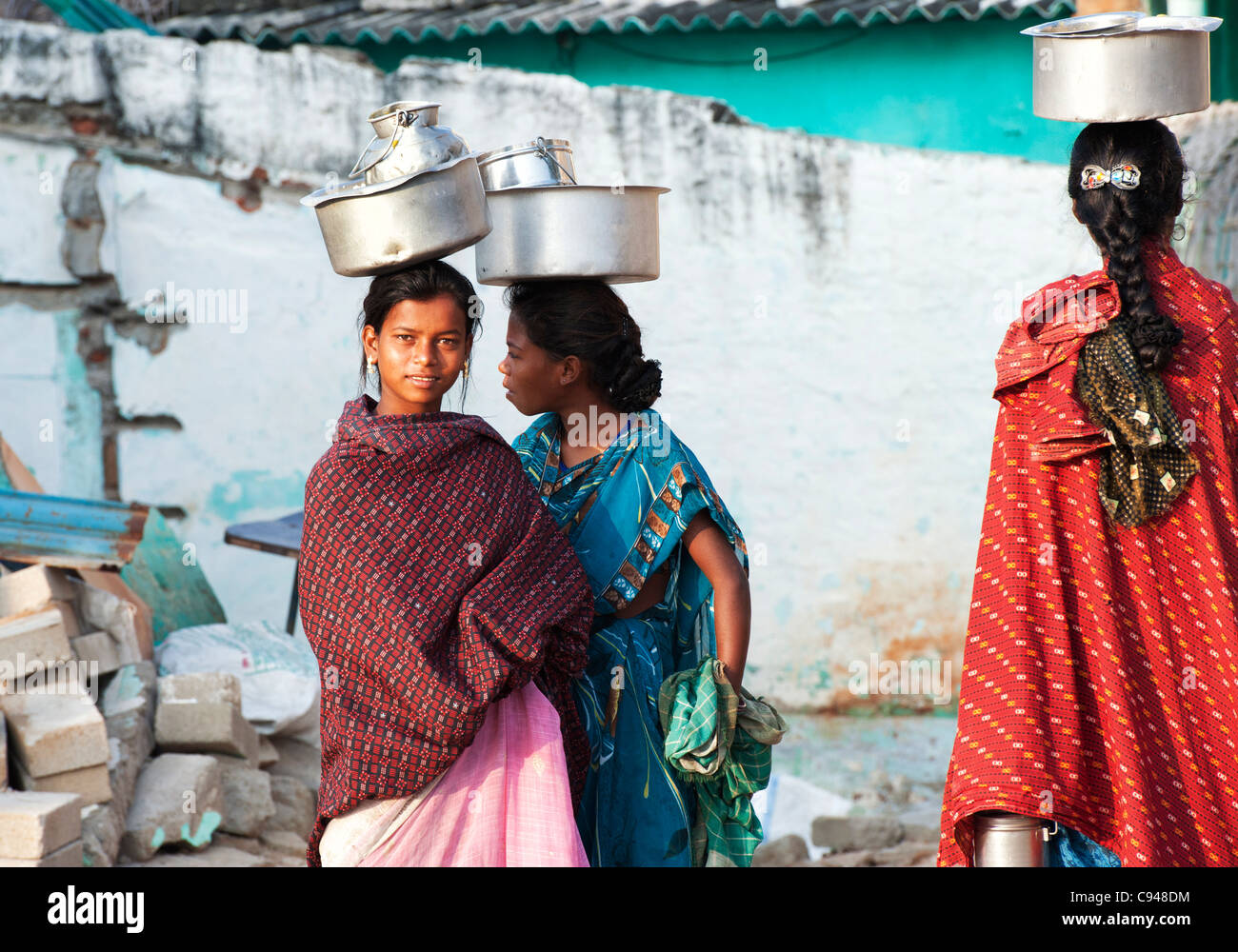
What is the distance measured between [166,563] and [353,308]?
1.45 m

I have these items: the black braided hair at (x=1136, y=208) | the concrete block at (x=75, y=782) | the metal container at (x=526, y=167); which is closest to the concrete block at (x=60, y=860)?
the concrete block at (x=75, y=782)

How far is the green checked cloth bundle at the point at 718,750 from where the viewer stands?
8.68 ft

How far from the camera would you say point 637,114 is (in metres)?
6.39

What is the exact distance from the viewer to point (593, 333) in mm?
2852

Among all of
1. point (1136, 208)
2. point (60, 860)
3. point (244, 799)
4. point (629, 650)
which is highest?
point (1136, 208)

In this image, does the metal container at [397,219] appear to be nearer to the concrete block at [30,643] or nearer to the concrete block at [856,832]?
the concrete block at [30,643]

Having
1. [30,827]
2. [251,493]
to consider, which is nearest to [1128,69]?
[30,827]

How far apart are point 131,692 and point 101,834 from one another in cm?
73

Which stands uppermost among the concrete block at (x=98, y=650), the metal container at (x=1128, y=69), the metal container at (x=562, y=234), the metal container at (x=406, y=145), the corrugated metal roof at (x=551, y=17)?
the corrugated metal roof at (x=551, y=17)

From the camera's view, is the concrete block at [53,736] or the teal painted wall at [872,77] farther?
the teal painted wall at [872,77]

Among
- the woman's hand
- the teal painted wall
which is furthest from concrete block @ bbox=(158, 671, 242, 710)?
the teal painted wall

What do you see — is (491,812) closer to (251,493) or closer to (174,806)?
(174,806)

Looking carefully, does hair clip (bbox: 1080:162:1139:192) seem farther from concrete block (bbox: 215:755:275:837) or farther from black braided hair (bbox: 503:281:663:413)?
concrete block (bbox: 215:755:275:837)

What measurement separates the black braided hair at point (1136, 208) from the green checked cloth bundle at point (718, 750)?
0.99 meters
